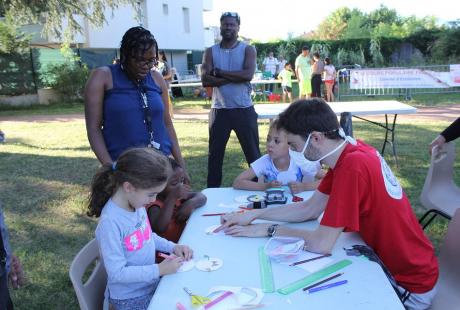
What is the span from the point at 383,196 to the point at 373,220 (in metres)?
0.11

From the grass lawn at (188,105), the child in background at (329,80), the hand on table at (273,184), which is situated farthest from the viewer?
the child in background at (329,80)

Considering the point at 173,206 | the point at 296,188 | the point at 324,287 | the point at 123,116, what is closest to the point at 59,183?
the point at 123,116

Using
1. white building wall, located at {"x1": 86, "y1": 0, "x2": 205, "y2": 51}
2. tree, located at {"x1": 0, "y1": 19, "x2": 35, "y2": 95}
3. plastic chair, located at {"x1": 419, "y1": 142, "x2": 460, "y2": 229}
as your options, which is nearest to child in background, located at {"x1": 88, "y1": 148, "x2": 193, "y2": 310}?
plastic chair, located at {"x1": 419, "y1": 142, "x2": 460, "y2": 229}

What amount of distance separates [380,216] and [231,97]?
220cm

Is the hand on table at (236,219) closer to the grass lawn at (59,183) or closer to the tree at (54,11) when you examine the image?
the grass lawn at (59,183)

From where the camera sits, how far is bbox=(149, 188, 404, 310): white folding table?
1.33m

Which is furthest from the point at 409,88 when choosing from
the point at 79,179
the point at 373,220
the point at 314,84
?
the point at 373,220

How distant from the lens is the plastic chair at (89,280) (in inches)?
61.1

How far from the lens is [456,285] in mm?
2016

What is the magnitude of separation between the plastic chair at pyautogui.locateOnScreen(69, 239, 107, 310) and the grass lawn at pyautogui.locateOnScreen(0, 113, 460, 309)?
1.16 metres

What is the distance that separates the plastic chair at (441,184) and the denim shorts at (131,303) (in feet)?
6.91

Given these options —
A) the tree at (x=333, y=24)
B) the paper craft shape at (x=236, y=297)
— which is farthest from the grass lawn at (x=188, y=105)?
the tree at (x=333, y=24)

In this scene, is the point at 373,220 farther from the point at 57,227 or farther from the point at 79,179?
the point at 79,179

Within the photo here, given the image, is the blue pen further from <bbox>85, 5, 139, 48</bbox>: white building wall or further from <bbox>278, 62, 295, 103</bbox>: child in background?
<bbox>85, 5, 139, 48</bbox>: white building wall
